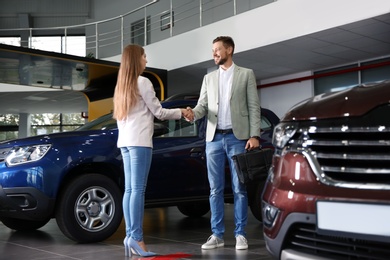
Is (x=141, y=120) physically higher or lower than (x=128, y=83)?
lower

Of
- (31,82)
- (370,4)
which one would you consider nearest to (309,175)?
(370,4)

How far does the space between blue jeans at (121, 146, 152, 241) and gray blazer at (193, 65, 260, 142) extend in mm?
631

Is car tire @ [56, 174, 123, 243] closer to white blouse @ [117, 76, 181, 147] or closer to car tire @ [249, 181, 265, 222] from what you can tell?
white blouse @ [117, 76, 181, 147]

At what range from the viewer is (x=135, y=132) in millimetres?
3734

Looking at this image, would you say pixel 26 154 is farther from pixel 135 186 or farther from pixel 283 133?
pixel 283 133

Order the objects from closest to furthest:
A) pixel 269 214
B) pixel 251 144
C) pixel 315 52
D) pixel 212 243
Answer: pixel 269 214
pixel 251 144
pixel 212 243
pixel 315 52

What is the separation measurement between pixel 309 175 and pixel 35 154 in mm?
3105

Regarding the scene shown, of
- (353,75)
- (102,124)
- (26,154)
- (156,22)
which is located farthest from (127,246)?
(156,22)

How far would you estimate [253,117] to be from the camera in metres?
4.03

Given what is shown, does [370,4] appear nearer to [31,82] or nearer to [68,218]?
[68,218]

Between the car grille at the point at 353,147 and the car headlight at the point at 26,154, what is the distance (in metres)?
3.03

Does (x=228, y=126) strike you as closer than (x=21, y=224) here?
Yes

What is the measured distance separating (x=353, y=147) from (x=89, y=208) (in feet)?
10.2

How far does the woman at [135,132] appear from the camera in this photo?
146 inches
